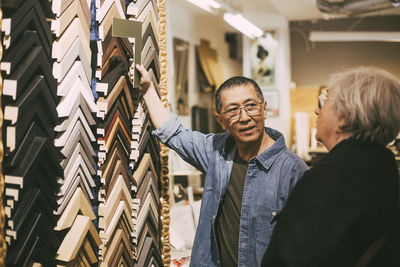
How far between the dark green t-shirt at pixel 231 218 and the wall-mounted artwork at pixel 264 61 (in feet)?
18.5

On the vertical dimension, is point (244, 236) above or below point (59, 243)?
below

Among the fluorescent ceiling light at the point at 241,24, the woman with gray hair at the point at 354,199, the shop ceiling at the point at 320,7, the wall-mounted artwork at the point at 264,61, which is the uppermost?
the shop ceiling at the point at 320,7

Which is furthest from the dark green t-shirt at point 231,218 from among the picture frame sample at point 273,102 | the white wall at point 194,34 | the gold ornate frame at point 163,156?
the picture frame sample at point 273,102

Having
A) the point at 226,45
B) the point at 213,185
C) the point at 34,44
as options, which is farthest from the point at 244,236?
the point at 226,45

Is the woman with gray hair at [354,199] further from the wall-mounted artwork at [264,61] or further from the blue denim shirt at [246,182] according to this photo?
the wall-mounted artwork at [264,61]

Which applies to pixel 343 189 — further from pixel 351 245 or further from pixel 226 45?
pixel 226 45

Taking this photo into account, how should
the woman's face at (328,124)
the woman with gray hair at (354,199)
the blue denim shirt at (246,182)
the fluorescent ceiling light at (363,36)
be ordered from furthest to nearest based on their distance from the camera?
1. the fluorescent ceiling light at (363,36)
2. the blue denim shirt at (246,182)
3. the woman's face at (328,124)
4. the woman with gray hair at (354,199)

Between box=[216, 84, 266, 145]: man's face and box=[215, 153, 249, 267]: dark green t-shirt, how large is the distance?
16 centimetres

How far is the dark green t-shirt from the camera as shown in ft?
6.23

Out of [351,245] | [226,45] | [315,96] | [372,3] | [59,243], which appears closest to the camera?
[351,245]

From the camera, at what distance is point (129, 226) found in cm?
173

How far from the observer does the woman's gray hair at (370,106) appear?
122 centimetres

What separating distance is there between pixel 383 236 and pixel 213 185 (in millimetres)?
964

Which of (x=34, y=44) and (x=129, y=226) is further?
(x=129, y=226)
